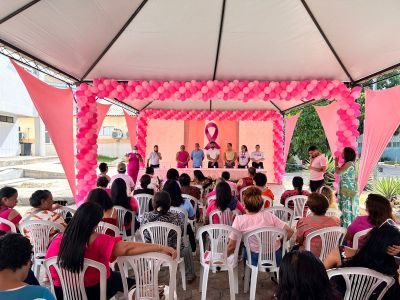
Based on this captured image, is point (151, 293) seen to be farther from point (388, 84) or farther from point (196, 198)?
point (388, 84)

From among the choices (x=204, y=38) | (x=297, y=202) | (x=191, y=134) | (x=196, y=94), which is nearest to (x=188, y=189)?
(x=297, y=202)

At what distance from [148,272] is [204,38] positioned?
4214 millimetres

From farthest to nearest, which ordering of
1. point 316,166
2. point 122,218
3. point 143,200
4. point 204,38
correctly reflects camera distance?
point 316,166
point 204,38
point 143,200
point 122,218

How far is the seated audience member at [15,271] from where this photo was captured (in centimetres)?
145

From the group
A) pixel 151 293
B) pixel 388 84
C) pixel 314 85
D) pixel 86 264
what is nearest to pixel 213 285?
pixel 151 293

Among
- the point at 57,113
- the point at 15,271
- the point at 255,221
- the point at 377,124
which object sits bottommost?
the point at 255,221

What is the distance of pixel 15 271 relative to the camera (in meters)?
1.51

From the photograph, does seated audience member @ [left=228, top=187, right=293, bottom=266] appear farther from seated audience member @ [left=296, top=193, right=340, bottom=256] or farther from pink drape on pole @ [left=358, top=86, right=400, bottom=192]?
pink drape on pole @ [left=358, top=86, right=400, bottom=192]

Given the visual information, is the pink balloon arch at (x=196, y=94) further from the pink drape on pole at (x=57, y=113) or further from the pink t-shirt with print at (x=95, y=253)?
the pink t-shirt with print at (x=95, y=253)

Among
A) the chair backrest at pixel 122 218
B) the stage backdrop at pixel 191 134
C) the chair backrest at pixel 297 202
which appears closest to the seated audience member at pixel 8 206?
the chair backrest at pixel 122 218

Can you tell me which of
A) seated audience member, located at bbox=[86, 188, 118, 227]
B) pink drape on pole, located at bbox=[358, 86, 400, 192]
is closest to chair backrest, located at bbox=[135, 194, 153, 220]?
seated audience member, located at bbox=[86, 188, 118, 227]

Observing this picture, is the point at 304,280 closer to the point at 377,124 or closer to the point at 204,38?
the point at 204,38

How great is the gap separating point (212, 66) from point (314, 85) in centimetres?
223

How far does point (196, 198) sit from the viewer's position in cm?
489
